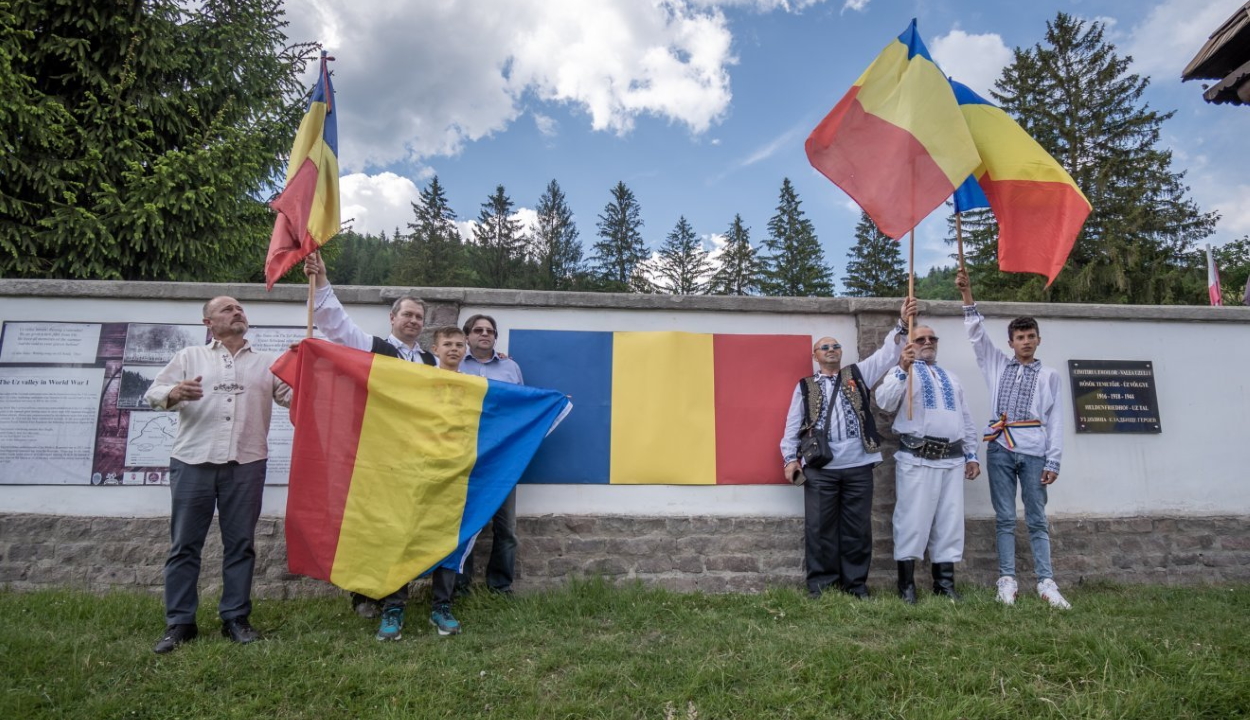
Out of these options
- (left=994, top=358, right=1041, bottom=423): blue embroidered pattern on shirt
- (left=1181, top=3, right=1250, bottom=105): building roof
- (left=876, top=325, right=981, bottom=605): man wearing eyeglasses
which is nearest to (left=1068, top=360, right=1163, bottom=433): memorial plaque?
(left=994, top=358, right=1041, bottom=423): blue embroidered pattern on shirt

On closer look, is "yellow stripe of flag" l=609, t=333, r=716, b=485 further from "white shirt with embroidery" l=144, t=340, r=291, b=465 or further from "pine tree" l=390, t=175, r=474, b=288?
"pine tree" l=390, t=175, r=474, b=288

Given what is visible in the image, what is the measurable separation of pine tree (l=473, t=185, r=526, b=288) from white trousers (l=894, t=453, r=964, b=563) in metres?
36.9

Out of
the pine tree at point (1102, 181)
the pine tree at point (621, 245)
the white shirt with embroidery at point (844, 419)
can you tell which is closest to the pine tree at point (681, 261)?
the pine tree at point (621, 245)

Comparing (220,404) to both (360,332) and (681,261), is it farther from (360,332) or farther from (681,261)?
(681,261)

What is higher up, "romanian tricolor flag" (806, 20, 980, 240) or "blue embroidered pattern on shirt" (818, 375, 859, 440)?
"romanian tricolor flag" (806, 20, 980, 240)

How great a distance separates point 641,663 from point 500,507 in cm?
153

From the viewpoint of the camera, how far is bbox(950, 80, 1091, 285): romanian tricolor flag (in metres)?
4.49

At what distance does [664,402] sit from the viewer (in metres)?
5.20

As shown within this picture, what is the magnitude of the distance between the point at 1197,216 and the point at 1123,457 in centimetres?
2168

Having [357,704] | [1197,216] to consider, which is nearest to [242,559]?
[357,704]

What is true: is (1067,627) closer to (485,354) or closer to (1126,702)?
(1126,702)

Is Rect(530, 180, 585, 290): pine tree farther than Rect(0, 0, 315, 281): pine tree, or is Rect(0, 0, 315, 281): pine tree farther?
A: Rect(530, 180, 585, 290): pine tree

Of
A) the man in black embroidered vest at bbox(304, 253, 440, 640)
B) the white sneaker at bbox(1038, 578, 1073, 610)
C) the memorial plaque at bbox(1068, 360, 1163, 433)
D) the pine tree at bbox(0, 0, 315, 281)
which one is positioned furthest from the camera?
the pine tree at bbox(0, 0, 315, 281)

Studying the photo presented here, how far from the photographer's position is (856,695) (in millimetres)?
3094
